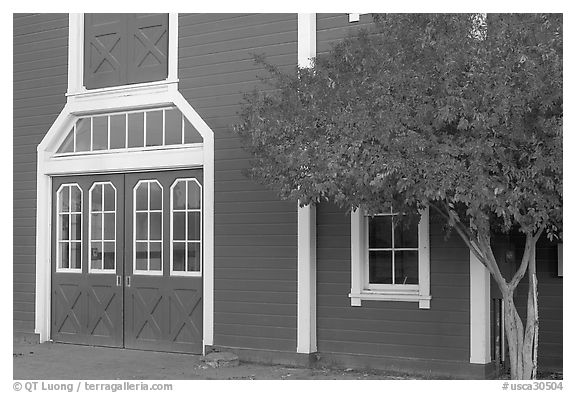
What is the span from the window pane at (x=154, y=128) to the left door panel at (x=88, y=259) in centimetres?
78

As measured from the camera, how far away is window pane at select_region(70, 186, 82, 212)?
13.0 meters

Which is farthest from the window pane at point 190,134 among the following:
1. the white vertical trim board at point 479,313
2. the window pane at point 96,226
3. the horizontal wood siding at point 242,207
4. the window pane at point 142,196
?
the white vertical trim board at point 479,313

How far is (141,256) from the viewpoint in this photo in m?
12.4

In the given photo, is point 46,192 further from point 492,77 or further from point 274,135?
point 492,77

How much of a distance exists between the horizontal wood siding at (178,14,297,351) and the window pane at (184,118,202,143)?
28cm

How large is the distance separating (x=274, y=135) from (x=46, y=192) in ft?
18.7

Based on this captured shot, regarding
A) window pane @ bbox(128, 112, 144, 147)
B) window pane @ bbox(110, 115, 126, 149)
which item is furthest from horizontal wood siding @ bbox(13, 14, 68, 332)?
window pane @ bbox(128, 112, 144, 147)

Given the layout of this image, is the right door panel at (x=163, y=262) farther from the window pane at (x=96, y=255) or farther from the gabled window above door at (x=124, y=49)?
the gabled window above door at (x=124, y=49)

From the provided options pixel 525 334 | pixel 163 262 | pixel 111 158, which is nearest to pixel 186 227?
pixel 163 262

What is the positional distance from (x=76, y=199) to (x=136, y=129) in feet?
5.11

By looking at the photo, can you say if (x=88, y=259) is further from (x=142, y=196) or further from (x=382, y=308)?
(x=382, y=308)

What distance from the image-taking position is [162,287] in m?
12.1

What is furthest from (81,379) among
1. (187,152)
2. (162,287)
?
(187,152)
